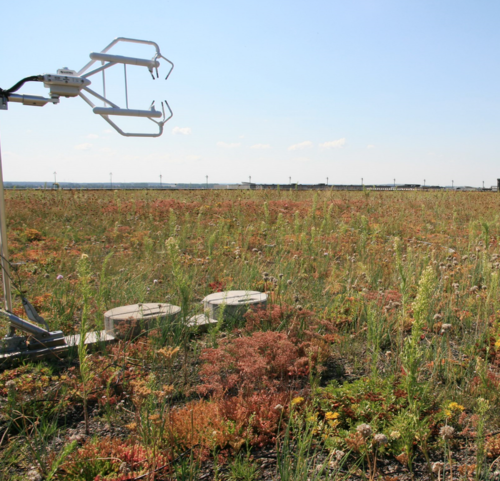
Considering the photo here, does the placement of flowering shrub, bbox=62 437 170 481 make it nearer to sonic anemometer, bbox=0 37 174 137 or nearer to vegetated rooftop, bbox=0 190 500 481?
vegetated rooftop, bbox=0 190 500 481

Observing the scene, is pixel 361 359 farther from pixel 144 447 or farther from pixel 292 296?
pixel 144 447

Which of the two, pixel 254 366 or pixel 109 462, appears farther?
pixel 254 366

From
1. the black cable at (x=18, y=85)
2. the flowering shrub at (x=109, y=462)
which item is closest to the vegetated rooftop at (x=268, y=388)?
the flowering shrub at (x=109, y=462)

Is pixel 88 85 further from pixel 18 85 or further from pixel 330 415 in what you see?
pixel 330 415

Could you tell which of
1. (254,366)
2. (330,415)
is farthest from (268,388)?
(330,415)

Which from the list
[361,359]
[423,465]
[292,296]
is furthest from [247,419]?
[292,296]

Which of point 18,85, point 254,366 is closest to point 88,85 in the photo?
point 18,85

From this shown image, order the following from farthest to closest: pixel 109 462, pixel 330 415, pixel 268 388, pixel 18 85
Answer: pixel 268 388 → pixel 18 85 → pixel 330 415 → pixel 109 462

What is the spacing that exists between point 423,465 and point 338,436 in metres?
0.46

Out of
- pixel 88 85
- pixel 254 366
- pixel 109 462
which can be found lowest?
pixel 109 462

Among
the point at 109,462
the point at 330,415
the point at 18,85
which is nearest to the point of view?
the point at 109,462

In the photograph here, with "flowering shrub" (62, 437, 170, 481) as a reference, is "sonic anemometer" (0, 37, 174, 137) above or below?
above

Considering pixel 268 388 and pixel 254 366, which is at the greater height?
pixel 254 366

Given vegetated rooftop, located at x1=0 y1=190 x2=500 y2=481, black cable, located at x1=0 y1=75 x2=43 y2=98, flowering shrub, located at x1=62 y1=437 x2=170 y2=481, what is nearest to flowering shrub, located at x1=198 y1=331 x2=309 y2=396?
vegetated rooftop, located at x1=0 y1=190 x2=500 y2=481
